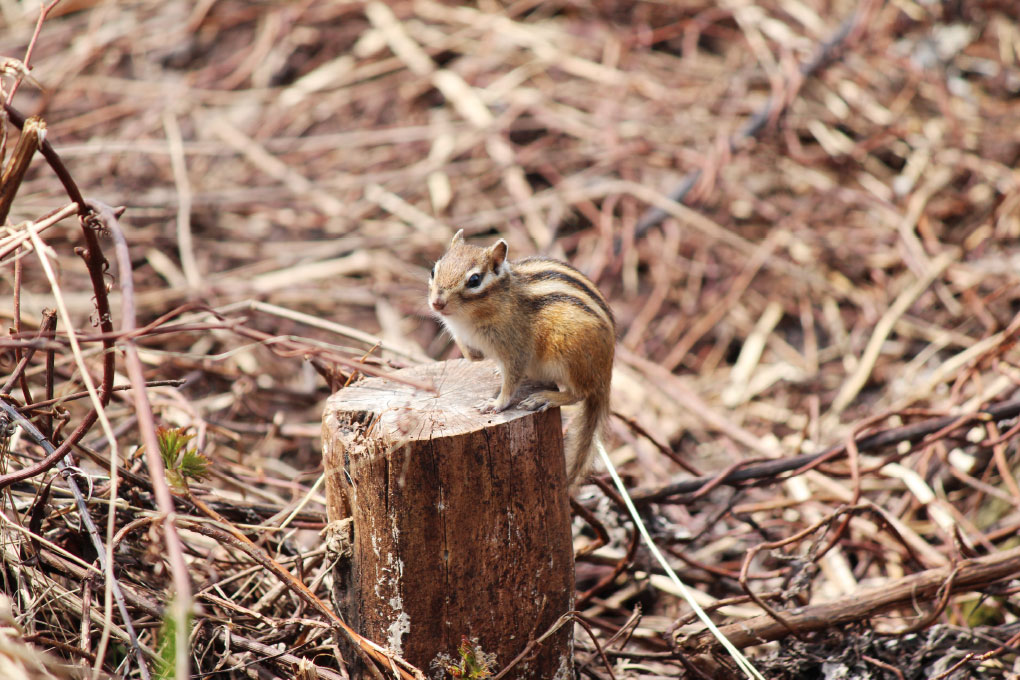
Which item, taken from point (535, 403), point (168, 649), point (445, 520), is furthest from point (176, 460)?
point (535, 403)

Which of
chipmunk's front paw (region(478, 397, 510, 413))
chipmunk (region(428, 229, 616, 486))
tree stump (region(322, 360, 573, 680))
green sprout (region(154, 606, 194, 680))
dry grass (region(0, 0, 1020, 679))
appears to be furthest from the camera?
dry grass (region(0, 0, 1020, 679))

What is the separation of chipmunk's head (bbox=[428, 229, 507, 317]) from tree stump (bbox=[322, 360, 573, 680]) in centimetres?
38

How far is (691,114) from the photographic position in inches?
249

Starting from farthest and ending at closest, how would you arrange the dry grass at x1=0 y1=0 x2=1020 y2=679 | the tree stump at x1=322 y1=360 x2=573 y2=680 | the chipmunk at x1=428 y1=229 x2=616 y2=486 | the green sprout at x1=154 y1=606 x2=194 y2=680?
the dry grass at x1=0 y1=0 x2=1020 y2=679
the chipmunk at x1=428 y1=229 x2=616 y2=486
the tree stump at x1=322 y1=360 x2=573 y2=680
the green sprout at x1=154 y1=606 x2=194 y2=680

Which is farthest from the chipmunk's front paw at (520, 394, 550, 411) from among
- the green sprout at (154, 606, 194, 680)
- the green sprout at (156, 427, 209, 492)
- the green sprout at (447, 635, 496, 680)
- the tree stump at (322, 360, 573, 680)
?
the green sprout at (154, 606, 194, 680)

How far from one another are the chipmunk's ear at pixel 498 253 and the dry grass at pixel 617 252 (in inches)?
20.1

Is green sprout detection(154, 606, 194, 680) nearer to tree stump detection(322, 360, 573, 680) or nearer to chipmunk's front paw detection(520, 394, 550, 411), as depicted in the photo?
tree stump detection(322, 360, 573, 680)

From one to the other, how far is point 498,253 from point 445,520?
92 cm

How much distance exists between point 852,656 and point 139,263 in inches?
170

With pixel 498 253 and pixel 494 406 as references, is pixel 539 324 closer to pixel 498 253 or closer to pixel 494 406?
pixel 498 253

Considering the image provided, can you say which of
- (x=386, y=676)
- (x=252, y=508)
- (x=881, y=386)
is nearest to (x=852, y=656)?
(x=386, y=676)

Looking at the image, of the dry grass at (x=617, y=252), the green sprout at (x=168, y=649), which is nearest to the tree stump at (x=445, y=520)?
the dry grass at (x=617, y=252)

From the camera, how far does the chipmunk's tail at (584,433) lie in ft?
9.18

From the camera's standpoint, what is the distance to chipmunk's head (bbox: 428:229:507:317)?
273 centimetres
